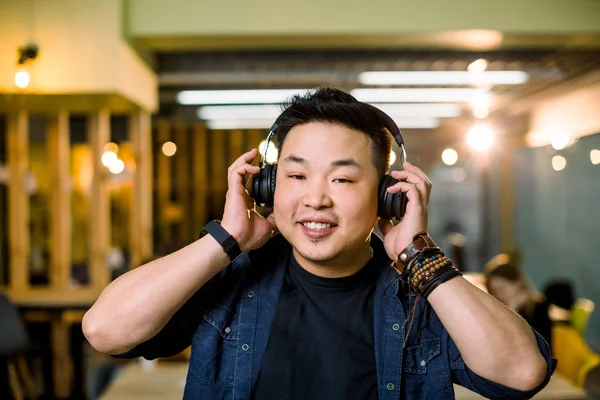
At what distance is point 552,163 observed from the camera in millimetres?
9375

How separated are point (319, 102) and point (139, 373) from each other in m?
2.09

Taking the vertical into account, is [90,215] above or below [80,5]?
below

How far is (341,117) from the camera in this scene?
60.7 inches

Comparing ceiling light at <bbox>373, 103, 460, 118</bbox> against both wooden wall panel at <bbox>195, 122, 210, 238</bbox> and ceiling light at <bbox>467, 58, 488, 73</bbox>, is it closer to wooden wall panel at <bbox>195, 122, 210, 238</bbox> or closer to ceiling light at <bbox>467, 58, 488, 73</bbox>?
ceiling light at <bbox>467, 58, 488, 73</bbox>

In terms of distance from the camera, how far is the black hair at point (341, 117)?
1546mm

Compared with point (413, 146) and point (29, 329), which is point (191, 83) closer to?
point (29, 329)

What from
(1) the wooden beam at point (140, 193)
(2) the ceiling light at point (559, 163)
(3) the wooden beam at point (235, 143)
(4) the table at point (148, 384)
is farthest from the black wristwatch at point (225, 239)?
(3) the wooden beam at point (235, 143)

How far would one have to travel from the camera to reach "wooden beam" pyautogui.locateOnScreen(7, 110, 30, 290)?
575 cm

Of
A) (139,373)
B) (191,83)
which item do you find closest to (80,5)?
(191,83)

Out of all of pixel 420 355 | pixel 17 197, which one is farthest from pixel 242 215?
pixel 17 197

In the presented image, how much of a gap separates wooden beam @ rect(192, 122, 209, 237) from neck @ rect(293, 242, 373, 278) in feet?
28.2

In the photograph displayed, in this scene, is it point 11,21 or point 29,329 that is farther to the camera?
point 29,329

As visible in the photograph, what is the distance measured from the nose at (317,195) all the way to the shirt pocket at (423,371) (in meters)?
0.44

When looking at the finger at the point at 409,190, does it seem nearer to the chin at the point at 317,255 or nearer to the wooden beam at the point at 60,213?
the chin at the point at 317,255
